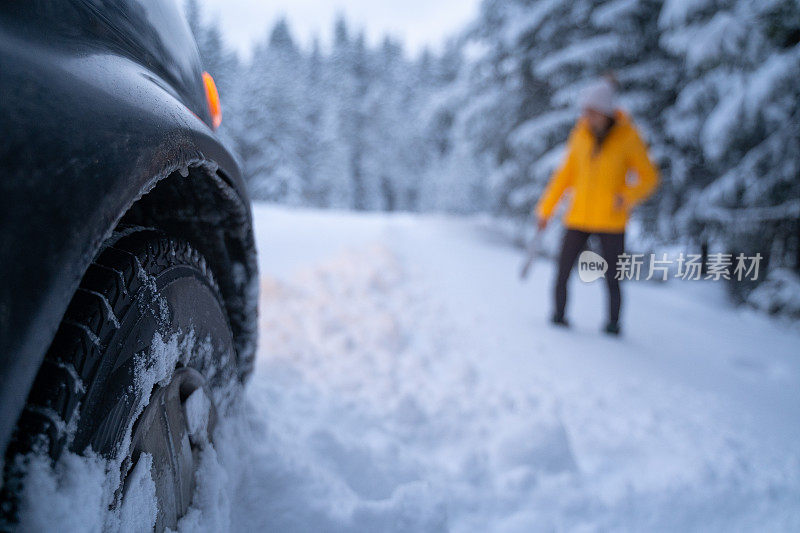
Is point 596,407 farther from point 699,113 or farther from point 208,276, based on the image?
point 699,113

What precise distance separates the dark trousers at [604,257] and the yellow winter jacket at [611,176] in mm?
88

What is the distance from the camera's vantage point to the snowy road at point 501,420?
4.53 feet

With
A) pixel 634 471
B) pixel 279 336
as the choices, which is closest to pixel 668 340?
pixel 634 471

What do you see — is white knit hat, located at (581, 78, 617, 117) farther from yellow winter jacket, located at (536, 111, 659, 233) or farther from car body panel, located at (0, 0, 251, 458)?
car body panel, located at (0, 0, 251, 458)

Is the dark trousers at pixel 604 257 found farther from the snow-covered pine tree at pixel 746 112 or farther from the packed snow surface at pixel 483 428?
the snow-covered pine tree at pixel 746 112

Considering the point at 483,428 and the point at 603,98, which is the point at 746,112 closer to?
the point at 603,98

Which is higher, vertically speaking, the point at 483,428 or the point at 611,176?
the point at 611,176

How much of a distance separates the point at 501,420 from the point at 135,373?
1602 millimetres

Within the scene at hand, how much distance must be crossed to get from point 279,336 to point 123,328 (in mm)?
1948

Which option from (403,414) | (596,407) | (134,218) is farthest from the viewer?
(596,407)

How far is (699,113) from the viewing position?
5.99m

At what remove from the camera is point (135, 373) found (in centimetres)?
72

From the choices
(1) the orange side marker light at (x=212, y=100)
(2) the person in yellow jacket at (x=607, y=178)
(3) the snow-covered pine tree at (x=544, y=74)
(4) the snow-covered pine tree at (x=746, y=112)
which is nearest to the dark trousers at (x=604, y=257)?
(2) the person in yellow jacket at (x=607, y=178)

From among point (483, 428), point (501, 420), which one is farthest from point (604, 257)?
point (483, 428)
